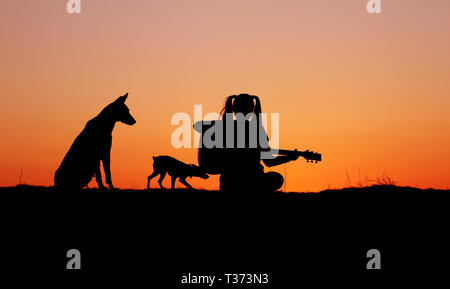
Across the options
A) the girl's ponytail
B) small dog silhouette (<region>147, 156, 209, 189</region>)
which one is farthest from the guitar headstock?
small dog silhouette (<region>147, 156, 209, 189</region>)

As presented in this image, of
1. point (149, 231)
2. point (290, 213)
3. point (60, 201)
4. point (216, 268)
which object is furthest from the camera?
point (60, 201)

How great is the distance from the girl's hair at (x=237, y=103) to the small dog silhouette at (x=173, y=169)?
25.6 ft

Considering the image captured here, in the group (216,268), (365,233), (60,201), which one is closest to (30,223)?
(60,201)

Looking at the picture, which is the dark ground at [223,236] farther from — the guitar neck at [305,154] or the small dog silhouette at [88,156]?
the guitar neck at [305,154]

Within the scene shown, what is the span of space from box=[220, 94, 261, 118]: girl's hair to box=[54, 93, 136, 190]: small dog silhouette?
12.5 ft

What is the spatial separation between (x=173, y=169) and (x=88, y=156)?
17.0 ft

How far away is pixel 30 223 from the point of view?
335 inches

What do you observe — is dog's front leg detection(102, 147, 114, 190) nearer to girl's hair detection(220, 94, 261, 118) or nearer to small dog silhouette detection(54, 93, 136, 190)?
small dog silhouette detection(54, 93, 136, 190)

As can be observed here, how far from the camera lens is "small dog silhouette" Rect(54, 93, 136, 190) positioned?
433 inches

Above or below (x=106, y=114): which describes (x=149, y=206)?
below

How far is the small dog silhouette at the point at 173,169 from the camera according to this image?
1611cm
